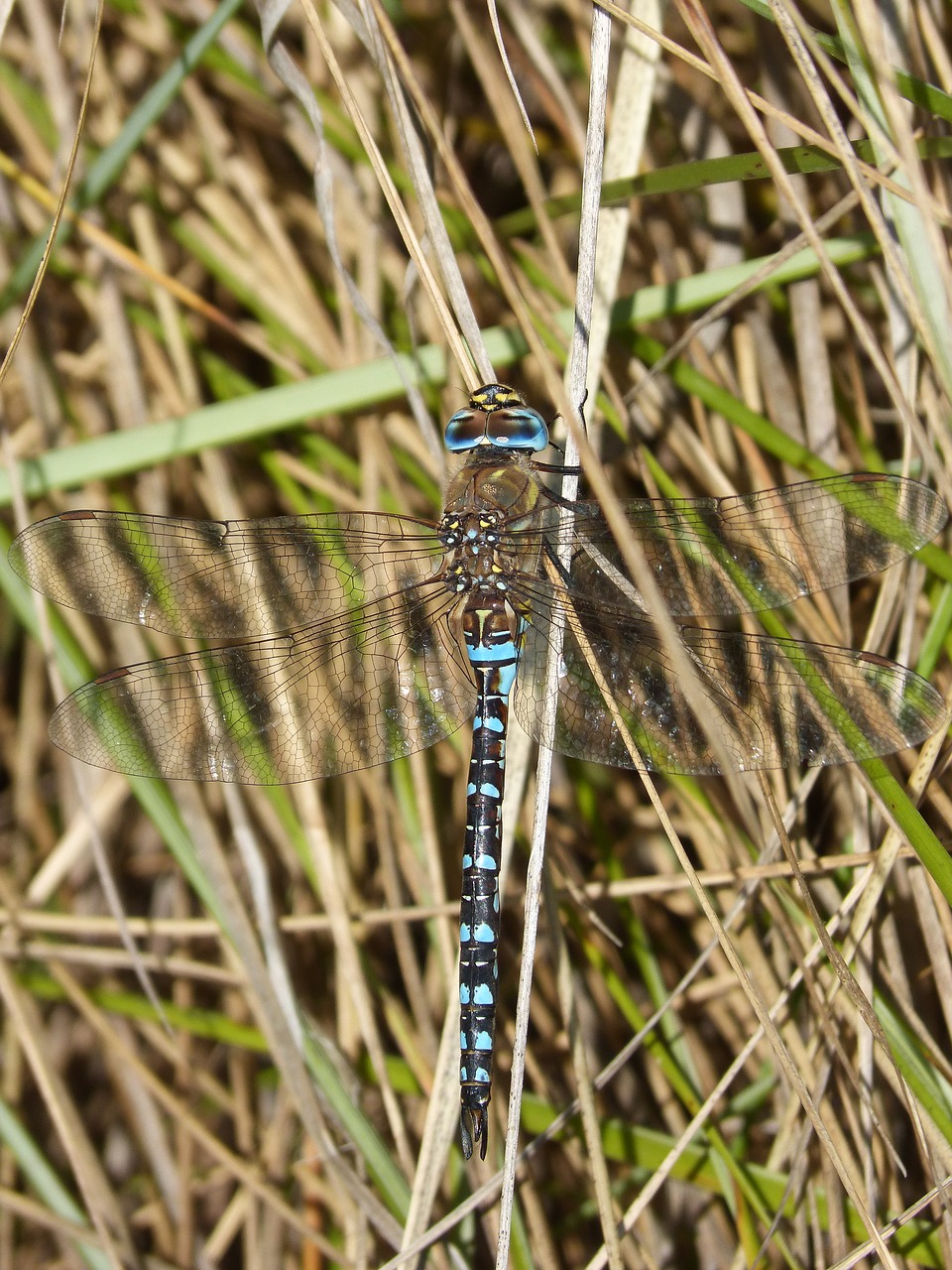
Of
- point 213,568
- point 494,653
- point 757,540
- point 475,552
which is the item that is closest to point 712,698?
point 757,540

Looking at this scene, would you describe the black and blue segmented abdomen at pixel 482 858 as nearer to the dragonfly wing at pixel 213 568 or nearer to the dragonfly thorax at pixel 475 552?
the dragonfly thorax at pixel 475 552

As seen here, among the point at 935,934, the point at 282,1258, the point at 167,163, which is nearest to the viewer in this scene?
the point at 935,934

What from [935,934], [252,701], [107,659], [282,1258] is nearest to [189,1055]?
[282,1258]

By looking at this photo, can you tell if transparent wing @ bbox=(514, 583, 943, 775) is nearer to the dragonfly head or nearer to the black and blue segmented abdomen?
the black and blue segmented abdomen

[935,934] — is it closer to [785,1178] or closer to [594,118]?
[785,1178]

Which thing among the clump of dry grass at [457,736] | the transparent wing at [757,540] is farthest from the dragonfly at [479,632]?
the clump of dry grass at [457,736]

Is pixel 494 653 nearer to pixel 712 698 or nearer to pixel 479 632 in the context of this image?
pixel 479 632

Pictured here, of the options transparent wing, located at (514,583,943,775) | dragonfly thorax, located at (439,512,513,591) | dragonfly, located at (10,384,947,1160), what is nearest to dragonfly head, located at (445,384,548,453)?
dragonfly, located at (10,384,947,1160)

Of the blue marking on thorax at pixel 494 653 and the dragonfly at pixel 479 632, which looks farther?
the blue marking on thorax at pixel 494 653
